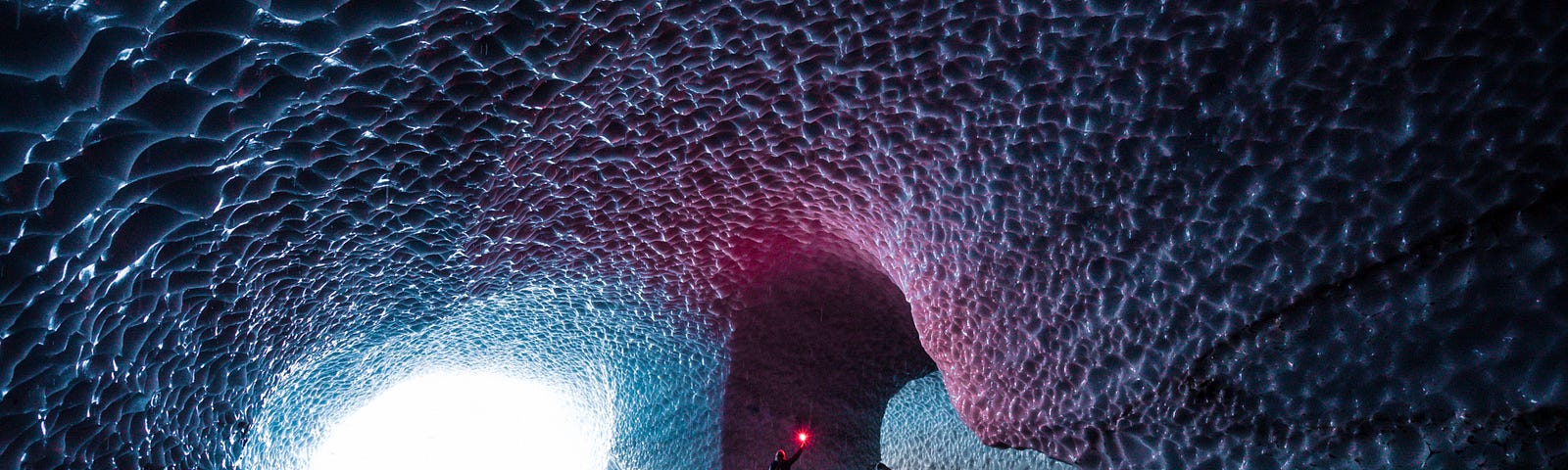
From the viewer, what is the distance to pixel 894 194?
2803mm

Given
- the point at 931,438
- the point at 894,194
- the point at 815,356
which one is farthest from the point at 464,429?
the point at 894,194

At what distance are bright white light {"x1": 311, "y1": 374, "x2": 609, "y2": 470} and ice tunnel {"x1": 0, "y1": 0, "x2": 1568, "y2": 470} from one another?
5.29 feet

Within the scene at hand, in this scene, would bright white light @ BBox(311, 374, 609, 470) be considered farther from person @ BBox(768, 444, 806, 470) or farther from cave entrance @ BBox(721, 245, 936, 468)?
person @ BBox(768, 444, 806, 470)

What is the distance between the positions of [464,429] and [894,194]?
514 cm

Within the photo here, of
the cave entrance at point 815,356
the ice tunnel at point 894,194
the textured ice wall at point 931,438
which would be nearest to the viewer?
the ice tunnel at point 894,194

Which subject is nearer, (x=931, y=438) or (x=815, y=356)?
(x=815, y=356)

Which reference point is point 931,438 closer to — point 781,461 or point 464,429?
point 781,461

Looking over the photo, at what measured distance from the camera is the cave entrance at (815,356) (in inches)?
154

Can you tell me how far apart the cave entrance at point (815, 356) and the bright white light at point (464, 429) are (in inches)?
58.7

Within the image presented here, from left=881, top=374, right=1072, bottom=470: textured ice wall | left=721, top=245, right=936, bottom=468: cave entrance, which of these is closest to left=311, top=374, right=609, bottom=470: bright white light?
left=721, top=245, right=936, bottom=468: cave entrance

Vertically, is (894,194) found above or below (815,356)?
above

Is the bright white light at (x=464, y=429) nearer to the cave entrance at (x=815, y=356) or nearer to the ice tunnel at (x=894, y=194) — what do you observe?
the cave entrance at (x=815, y=356)

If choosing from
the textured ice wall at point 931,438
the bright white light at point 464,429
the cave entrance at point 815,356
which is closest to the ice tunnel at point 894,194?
the cave entrance at point 815,356

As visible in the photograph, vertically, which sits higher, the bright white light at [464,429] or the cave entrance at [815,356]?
the cave entrance at [815,356]
